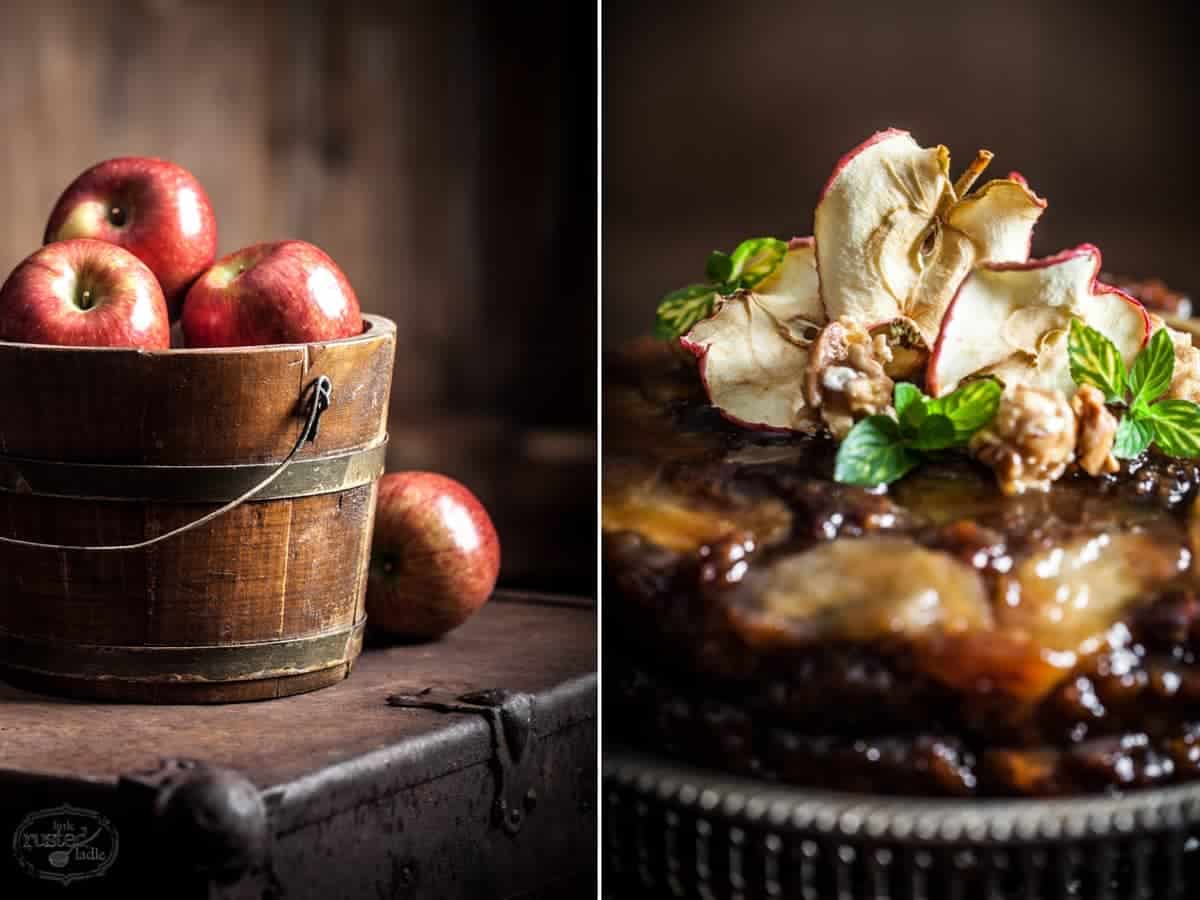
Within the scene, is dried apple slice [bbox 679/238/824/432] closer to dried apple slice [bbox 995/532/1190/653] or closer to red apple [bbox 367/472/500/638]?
dried apple slice [bbox 995/532/1190/653]

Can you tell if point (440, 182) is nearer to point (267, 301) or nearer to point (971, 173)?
point (267, 301)

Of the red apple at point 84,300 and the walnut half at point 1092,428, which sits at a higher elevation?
the red apple at point 84,300

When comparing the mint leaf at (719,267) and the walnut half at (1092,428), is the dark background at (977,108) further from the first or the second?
the walnut half at (1092,428)

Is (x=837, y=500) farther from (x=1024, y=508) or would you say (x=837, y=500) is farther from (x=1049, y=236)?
(x=1049, y=236)

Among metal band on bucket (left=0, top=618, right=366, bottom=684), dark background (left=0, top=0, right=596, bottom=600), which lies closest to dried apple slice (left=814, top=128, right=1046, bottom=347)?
metal band on bucket (left=0, top=618, right=366, bottom=684)

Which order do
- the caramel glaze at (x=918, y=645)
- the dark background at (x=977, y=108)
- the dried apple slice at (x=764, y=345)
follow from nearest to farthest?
1. the caramel glaze at (x=918, y=645)
2. the dried apple slice at (x=764, y=345)
3. the dark background at (x=977, y=108)

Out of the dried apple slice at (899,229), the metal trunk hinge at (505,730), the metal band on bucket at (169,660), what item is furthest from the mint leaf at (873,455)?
the metal band on bucket at (169,660)

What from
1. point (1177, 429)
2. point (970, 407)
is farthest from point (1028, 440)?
point (1177, 429)
